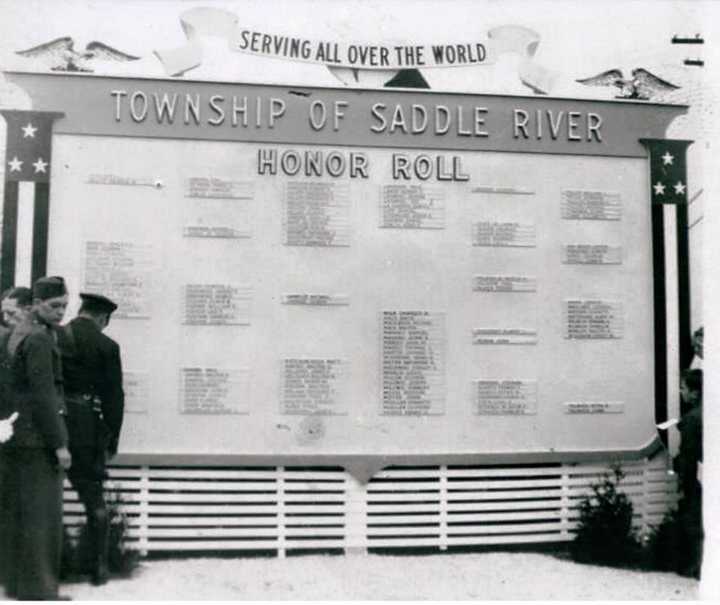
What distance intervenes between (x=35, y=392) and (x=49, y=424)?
16 cm

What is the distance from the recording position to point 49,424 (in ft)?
10.9

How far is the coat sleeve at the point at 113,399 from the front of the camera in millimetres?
3801

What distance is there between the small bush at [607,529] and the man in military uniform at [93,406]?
2604 mm

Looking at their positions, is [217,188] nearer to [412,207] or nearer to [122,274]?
[122,274]

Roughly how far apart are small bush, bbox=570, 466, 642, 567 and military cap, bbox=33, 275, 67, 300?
3.09 meters

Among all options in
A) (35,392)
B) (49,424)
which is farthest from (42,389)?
(49,424)

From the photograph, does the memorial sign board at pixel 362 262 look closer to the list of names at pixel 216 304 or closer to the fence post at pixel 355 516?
the list of names at pixel 216 304

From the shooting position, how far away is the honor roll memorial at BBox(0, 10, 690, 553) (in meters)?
4.00

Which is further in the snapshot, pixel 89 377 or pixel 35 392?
pixel 89 377

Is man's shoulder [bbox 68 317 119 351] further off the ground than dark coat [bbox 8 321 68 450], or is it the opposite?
man's shoulder [bbox 68 317 119 351]

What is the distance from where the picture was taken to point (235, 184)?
4.09m

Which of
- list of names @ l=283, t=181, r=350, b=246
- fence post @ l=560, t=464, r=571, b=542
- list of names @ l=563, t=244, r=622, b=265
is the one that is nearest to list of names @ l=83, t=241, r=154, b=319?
list of names @ l=283, t=181, r=350, b=246

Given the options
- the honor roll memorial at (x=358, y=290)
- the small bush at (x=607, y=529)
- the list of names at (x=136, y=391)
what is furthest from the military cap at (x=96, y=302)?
the small bush at (x=607, y=529)

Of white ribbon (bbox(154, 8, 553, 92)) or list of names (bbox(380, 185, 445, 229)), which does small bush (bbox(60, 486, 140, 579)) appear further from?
white ribbon (bbox(154, 8, 553, 92))
